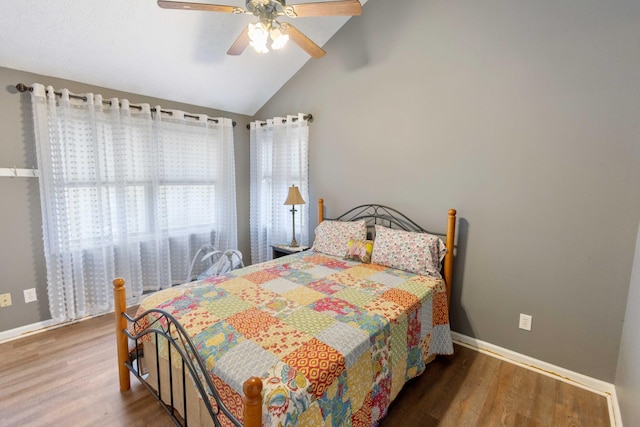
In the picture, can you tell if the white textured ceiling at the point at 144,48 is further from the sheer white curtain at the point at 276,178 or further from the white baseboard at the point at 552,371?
the white baseboard at the point at 552,371

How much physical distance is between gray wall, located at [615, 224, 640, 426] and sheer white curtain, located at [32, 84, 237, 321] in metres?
3.71

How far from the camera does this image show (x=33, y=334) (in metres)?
2.60

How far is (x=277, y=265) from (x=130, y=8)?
2.31 meters

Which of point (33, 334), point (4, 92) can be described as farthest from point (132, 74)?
point (33, 334)

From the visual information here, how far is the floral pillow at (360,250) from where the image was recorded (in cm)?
263

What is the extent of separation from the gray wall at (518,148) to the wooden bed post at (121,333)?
223 cm

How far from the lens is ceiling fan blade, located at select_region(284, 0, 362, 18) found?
67.2 inches

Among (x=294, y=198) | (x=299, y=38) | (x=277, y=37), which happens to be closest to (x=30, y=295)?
(x=294, y=198)

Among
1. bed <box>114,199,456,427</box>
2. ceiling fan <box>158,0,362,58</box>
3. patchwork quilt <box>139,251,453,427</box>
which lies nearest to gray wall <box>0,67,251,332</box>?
bed <box>114,199,456,427</box>

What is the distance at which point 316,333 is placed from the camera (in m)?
1.47

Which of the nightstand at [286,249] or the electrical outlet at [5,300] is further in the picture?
the nightstand at [286,249]

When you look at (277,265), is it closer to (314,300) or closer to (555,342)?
(314,300)

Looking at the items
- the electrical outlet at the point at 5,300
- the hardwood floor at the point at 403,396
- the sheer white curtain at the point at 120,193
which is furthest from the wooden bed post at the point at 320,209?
the electrical outlet at the point at 5,300

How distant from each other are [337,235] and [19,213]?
2760 mm
